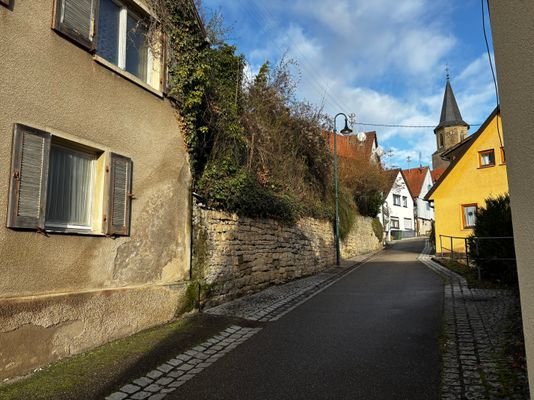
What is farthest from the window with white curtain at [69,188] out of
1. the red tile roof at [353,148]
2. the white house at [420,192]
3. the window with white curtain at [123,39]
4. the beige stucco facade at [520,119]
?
the white house at [420,192]

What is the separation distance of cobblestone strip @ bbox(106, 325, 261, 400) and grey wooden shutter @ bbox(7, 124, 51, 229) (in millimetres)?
2288

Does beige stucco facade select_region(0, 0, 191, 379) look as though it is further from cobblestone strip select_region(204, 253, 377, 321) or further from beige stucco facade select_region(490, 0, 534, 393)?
beige stucco facade select_region(490, 0, 534, 393)

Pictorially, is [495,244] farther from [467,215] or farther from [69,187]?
[467,215]

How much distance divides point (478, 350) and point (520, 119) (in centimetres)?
385

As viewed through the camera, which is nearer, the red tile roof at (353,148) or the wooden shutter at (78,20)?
the wooden shutter at (78,20)

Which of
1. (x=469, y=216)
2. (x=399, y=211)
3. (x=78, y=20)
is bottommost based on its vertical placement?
(x=469, y=216)

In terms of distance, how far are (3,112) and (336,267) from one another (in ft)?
49.0

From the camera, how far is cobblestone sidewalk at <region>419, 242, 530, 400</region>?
409 cm

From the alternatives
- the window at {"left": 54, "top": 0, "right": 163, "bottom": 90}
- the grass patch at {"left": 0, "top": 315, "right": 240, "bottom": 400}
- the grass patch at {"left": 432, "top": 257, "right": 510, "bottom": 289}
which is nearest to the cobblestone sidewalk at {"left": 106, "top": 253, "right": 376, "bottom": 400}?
the grass patch at {"left": 0, "top": 315, "right": 240, "bottom": 400}

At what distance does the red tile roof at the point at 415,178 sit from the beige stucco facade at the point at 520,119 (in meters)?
59.5

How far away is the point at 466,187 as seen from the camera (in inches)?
803

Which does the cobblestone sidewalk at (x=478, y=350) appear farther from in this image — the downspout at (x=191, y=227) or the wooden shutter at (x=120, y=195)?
the wooden shutter at (x=120, y=195)

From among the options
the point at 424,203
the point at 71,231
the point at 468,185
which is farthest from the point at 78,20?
the point at 424,203

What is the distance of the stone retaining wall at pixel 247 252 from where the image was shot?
8.66 m
